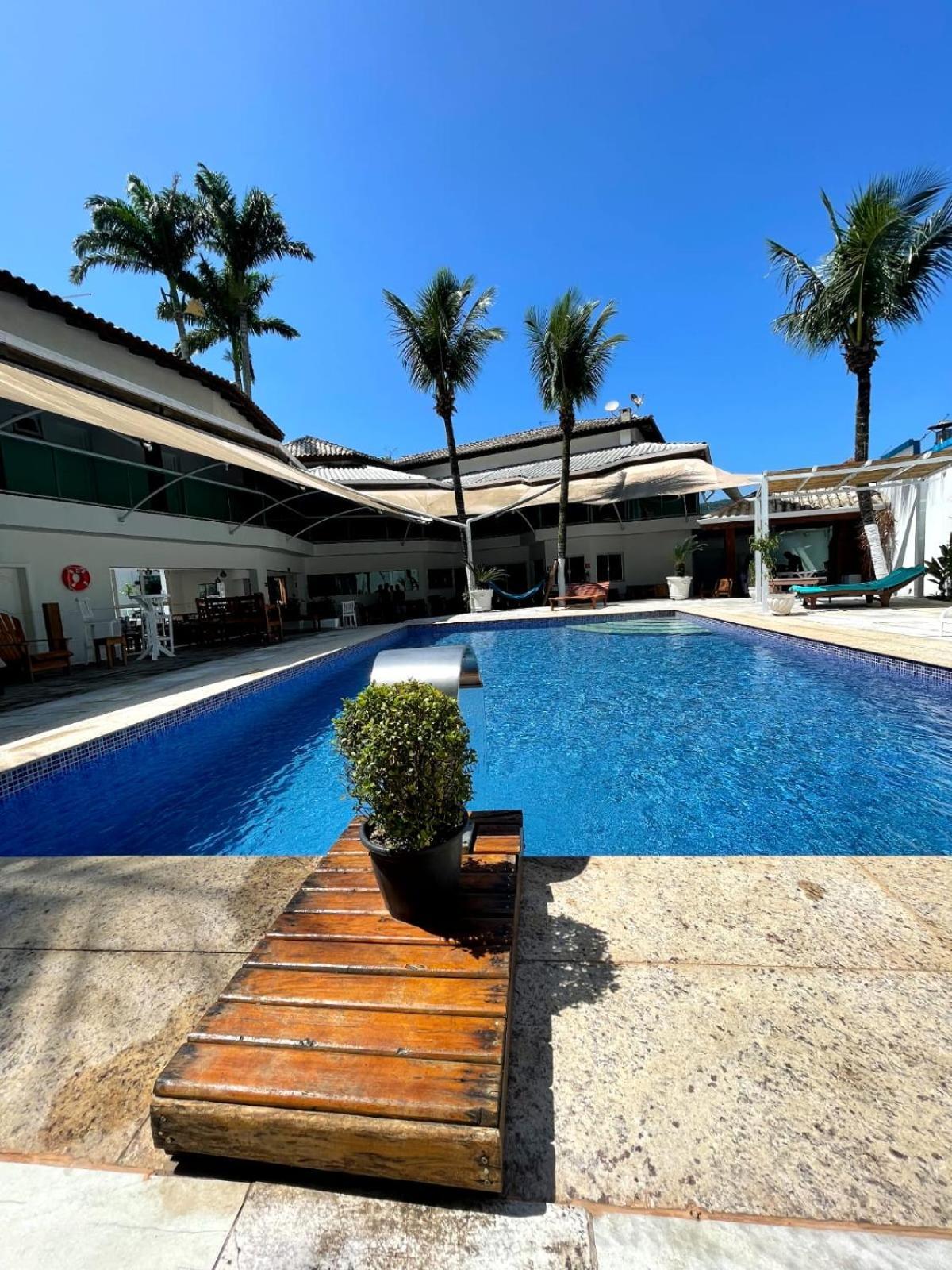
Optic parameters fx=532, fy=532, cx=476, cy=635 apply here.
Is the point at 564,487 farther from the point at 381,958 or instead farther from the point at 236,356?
the point at 381,958

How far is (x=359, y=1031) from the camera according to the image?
1430 mm

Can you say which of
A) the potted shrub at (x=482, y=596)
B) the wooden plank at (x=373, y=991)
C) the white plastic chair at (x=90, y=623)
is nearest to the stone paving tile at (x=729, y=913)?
the wooden plank at (x=373, y=991)

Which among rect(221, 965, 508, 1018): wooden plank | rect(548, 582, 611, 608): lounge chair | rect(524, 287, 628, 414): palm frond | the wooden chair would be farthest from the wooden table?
rect(524, 287, 628, 414): palm frond

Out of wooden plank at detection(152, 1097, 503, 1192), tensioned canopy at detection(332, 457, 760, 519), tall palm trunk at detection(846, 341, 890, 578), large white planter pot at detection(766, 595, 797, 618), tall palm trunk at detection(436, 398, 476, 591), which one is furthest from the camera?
tall palm trunk at detection(436, 398, 476, 591)

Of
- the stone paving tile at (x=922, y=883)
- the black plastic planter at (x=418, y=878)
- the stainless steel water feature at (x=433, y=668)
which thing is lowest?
the stone paving tile at (x=922, y=883)

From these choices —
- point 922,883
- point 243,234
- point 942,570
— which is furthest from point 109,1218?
point 243,234

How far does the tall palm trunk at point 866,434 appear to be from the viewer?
516 inches

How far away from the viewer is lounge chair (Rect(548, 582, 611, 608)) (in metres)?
17.5

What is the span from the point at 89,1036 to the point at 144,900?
87 centimetres

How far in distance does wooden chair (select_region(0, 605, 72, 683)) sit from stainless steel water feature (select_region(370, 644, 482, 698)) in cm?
931

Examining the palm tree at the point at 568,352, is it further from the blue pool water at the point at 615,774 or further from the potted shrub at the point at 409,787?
the potted shrub at the point at 409,787

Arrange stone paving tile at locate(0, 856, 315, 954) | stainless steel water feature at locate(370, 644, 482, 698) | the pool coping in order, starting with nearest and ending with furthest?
stone paving tile at locate(0, 856, 315, 954)
stainless steel water feature at locate(370, 644, 482, 698)
the pool coping

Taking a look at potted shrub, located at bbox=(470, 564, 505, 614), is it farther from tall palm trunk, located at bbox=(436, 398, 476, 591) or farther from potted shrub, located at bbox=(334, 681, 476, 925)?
potted shrub, located at bbox=(334, 681, 476, 925)

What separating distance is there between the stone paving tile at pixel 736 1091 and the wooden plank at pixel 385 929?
209mm
